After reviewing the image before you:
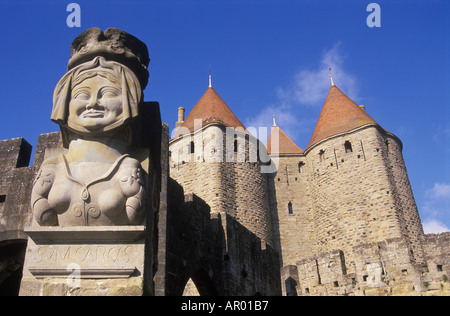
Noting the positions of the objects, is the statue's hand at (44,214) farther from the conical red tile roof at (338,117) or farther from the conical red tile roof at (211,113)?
the conical red tile roof at (338,117)

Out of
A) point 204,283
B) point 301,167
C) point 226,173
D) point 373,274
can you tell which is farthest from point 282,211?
point 204,283

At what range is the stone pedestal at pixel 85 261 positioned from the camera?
7.03 ft

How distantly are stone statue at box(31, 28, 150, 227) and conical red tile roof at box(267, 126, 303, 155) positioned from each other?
21740mm

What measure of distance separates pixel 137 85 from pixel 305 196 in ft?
67.8

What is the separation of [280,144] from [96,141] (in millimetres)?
24381

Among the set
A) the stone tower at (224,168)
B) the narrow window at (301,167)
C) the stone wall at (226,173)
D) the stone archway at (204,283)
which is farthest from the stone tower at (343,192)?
the stone archway at (204,283)

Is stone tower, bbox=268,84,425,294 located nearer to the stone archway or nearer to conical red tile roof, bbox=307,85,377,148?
conical red tile roof, bbox=307,85,377,148

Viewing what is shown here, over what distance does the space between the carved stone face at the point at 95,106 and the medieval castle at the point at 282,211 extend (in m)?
4.46

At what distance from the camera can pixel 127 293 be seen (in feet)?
6.97

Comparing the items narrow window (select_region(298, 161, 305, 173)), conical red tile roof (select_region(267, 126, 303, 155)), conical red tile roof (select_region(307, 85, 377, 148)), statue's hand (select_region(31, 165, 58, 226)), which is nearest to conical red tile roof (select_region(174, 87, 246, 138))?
conical red tile roof (select_region(267, 126, 303, 155))

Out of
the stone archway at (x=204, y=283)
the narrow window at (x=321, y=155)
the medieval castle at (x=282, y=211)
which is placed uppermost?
the narrow window at (x=321, y=155)
